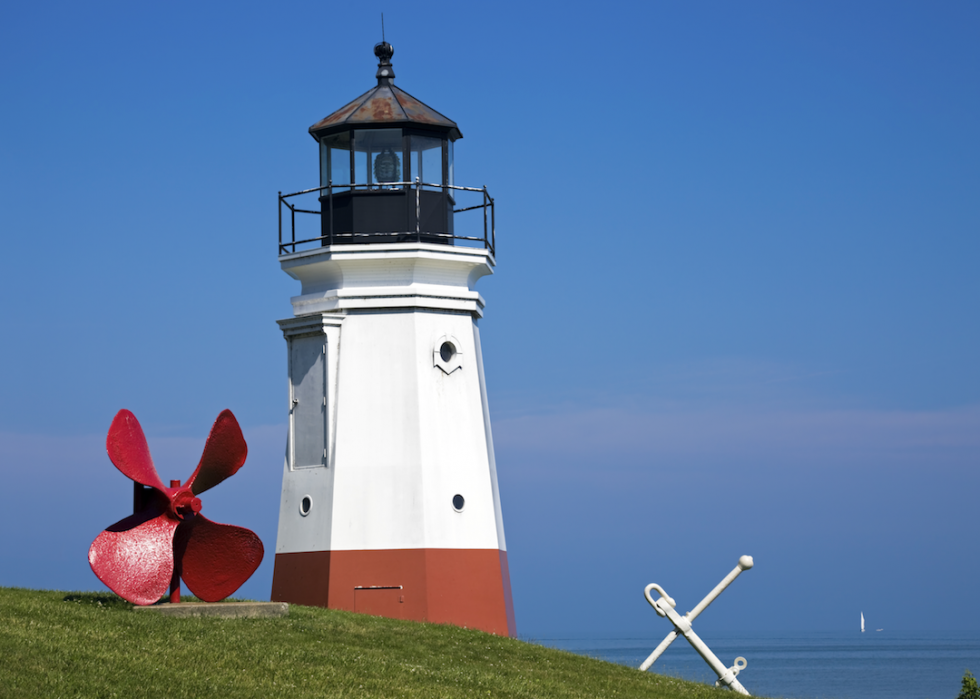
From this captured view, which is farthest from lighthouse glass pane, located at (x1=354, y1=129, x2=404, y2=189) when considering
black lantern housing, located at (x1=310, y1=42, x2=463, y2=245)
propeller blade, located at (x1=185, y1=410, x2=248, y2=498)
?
propeller blade, located at (x1=185, y1=410, x2=248, y2=498)

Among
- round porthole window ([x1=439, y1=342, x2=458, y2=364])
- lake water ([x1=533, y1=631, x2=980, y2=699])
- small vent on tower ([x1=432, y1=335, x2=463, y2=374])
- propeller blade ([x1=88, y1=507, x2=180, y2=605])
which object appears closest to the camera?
propeller blade ([x1=88, y1=507, x2=180, y2=605])

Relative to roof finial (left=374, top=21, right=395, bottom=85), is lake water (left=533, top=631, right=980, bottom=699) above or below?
below

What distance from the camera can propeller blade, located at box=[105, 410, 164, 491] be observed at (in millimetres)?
16859

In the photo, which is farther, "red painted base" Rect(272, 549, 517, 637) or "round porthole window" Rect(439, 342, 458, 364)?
"round porthole window" Rect(439, 342, 458, 364)

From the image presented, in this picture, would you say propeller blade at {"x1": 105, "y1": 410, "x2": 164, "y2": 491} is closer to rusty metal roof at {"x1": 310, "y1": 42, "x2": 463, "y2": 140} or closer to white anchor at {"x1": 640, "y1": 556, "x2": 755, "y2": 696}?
rusty metal roof at {"x1": 310, "y1": 42, "x2": 463, "y2": 140}

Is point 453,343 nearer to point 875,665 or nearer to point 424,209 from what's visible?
point 424,209

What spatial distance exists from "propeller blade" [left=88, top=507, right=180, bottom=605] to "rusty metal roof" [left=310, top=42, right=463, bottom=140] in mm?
7649

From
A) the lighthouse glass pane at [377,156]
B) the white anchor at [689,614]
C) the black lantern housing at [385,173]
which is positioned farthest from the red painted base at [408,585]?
the lighthouse glass pane at [377,156]

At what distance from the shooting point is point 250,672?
46.7ft

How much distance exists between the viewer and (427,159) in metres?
21.9

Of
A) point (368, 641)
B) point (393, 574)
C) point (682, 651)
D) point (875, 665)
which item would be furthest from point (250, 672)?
point (682, 651)

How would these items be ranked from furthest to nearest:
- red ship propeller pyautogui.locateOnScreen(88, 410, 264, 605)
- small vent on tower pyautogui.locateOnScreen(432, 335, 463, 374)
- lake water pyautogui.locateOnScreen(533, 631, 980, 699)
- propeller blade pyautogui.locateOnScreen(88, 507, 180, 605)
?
lake water pyautogui.locateOnScreen(533, 631, 980, 699) → small vent on tower pyautogui.locateOnScreen(432, 335, 463, 374) → red ship propeller pyautogui.locateOnScreen(88, 410, 264, 605) → propeller blade pyautogui.locateOnScreen(88, 507, 180, 605)

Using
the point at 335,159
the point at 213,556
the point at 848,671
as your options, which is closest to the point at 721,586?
the point at 213,556

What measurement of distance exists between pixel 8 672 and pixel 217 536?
4711 millimetres
